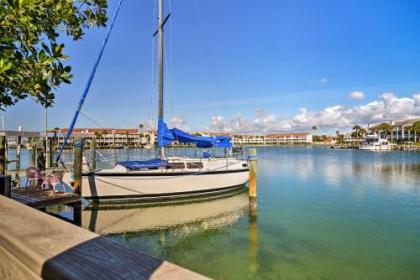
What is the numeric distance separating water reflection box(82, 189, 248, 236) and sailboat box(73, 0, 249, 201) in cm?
68

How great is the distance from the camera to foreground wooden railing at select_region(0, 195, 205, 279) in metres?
1.10

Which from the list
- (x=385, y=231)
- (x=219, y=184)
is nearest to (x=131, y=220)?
(x=219, y=184)

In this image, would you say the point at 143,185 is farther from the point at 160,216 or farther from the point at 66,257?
the point at 66,257

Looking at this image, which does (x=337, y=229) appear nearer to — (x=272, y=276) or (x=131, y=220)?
(x=272, y=276)

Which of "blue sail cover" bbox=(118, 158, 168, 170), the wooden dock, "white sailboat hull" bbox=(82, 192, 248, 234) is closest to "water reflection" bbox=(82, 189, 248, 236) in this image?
"white sailboat hull" bbox=(82, 192, 248, 234)

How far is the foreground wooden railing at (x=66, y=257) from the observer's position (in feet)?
3.60

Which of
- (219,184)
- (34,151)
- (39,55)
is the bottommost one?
(219,184)

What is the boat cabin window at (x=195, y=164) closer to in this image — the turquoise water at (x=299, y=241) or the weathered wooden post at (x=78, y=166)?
the turquoise water at (x=299, y=241)

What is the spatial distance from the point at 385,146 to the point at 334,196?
9966 centimetres

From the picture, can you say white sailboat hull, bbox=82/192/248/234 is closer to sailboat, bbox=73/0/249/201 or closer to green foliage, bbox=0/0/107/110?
sailboat, bbox=73/0/249/201

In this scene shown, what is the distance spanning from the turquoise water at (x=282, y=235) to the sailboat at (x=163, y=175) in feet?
3.01

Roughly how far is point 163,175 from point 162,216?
2.46m

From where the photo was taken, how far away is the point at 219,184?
16859 mm

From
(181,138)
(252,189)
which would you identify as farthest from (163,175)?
→ (252,189)
